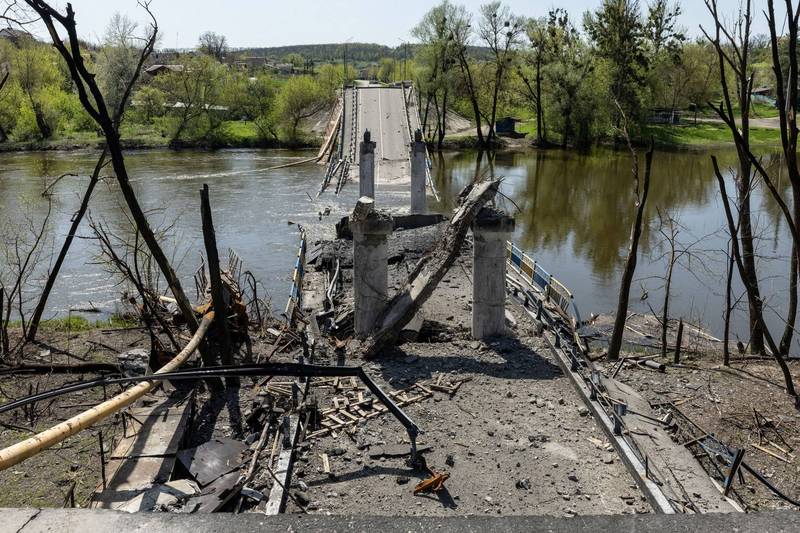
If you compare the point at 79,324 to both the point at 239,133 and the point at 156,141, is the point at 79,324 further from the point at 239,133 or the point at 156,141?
the point at 239,133

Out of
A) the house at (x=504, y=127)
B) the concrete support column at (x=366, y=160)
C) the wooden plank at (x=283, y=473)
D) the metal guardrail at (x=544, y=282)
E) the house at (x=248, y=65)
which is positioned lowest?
the wooden plank at (x=283, y=473)

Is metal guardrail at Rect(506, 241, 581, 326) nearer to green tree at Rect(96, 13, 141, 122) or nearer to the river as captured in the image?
the river

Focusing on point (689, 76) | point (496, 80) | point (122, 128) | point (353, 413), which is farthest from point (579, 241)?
point (122, 128)

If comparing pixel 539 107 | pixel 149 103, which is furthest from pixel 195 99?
pixel 539 107

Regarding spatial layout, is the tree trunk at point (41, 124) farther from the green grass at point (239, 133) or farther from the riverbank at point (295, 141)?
the green grass at point (239, 133)

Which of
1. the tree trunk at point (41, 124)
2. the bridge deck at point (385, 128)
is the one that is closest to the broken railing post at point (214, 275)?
the bridge deck at point (385, 128)

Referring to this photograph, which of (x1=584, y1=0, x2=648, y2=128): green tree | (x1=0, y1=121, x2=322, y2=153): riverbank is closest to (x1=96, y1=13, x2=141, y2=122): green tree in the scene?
(x1=0, y1=121, x2=322, y2=153): riverbank

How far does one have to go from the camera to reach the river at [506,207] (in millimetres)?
21906

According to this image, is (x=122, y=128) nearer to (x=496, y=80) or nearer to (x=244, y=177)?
(x=244, y=177)

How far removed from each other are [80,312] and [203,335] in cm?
1180

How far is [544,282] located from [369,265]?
683cm

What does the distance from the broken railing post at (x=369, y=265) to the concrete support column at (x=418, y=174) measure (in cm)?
1624

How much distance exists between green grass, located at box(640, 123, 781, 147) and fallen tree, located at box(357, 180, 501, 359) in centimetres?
4868

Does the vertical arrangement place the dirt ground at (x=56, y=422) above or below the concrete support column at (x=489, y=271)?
below
